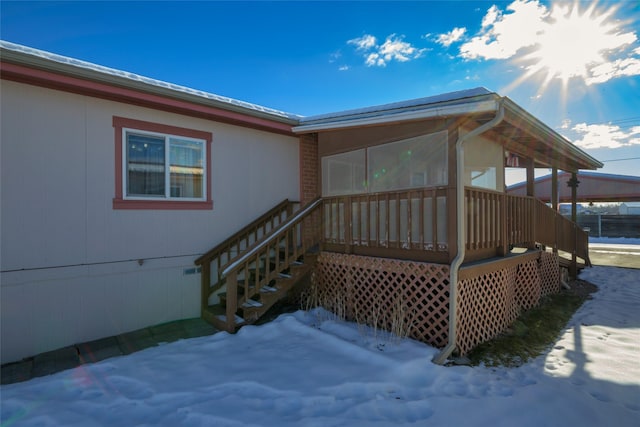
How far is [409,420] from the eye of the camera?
292cm

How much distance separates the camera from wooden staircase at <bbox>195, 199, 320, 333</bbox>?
507 centimetres

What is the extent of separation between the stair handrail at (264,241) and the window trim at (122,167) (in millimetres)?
1396

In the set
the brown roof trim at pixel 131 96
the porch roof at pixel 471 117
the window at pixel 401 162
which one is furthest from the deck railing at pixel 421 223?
the brown roof trim at pixel 131 96

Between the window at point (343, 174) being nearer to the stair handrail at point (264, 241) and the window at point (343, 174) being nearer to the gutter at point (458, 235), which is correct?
the stair handrail at point (264, 241)

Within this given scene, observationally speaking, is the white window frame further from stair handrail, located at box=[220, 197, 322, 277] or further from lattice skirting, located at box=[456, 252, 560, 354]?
lattice skirting, located at box=[456, 252, 560, 354]

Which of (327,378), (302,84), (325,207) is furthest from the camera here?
(302,84)

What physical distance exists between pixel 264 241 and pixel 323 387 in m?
2.65

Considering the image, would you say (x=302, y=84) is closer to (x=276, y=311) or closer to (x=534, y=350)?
(x=276, y=311)

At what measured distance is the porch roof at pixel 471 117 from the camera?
4.28 m

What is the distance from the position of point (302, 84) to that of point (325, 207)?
761 centimetres

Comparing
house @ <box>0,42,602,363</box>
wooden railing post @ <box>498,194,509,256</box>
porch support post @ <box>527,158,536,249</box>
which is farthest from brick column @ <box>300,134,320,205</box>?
porch support post @ <box>527,158,536,249</box>

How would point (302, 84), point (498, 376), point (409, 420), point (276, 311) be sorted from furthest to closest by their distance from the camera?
point (302, 84) → point (276, 311) → point (498, 376) → point (409, 420)

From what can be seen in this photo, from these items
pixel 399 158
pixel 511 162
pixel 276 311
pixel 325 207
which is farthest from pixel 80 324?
pixel 511 162

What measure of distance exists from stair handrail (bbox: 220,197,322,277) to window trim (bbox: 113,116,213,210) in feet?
4.58
